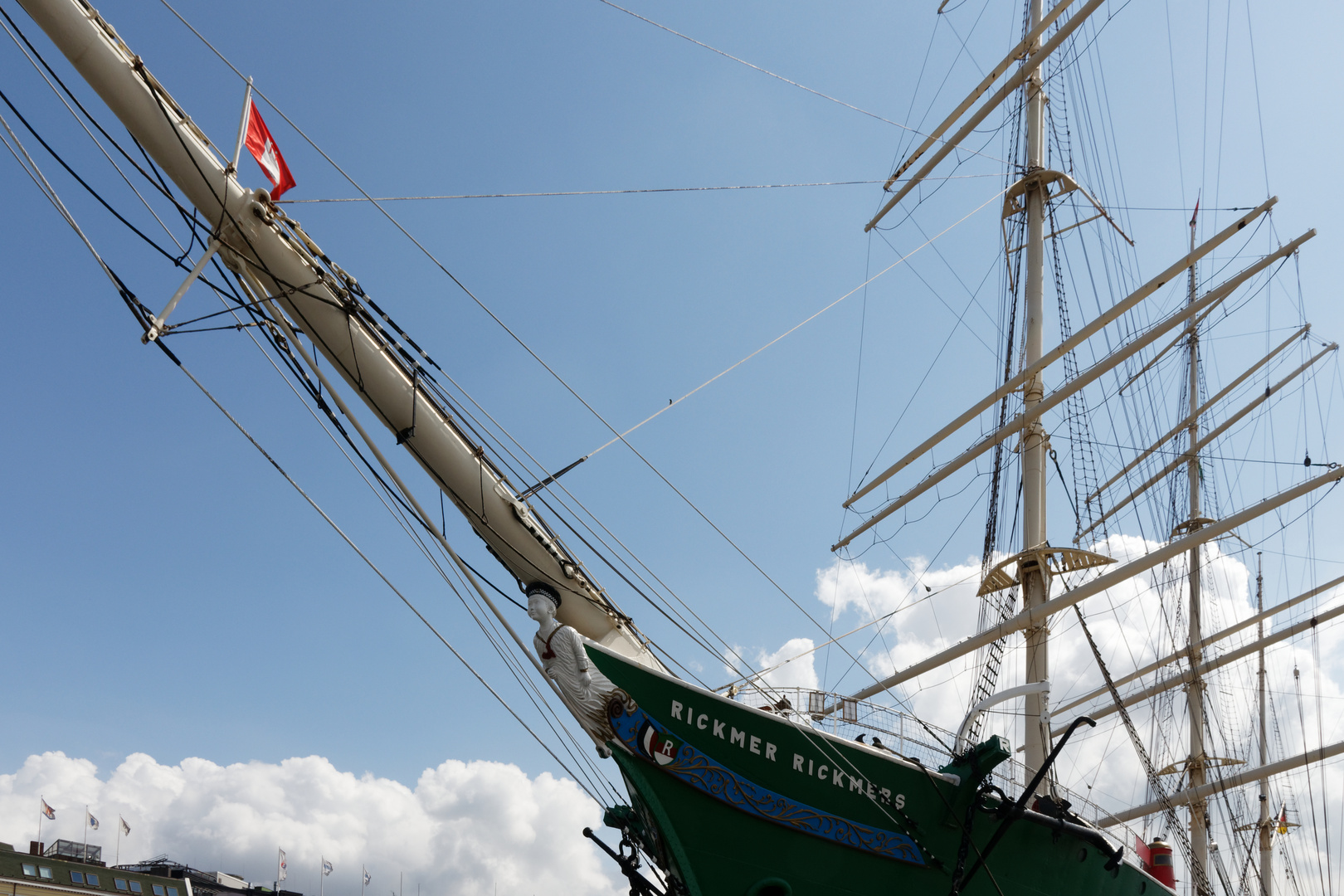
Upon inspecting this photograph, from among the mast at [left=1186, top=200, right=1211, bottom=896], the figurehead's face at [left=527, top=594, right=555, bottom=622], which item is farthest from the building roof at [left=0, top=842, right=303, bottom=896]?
the mast at [left=1186, top=200, right=1211, bottom=896]

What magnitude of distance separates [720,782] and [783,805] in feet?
2.54

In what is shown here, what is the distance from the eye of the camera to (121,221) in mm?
8828

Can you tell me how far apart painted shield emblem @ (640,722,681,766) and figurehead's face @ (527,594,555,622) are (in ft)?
4.93

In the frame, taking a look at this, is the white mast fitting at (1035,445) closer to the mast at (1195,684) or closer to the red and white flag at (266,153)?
the mast at (1195,684)

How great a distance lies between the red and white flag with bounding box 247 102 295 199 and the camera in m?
9.34

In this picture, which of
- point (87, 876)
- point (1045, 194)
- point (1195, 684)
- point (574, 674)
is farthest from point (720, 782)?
point (87, 876)

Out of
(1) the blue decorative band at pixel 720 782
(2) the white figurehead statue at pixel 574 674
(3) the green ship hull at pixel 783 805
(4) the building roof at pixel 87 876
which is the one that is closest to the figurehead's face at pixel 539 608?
(2) the white figurehead statue at pixel 574 674

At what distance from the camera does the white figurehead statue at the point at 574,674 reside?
1030 cm

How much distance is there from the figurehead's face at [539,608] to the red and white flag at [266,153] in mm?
4667

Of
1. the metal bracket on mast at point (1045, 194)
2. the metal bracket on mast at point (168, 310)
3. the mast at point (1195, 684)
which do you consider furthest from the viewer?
the mast at point (1195, 684)

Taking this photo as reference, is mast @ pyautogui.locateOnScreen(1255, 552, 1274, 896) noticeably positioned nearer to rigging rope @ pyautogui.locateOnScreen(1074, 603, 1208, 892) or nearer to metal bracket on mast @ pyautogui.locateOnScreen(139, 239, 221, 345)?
rigging rope @ pyautogui.locateOnScreen(1074, 603, 1208, 892)

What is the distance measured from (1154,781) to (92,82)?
19278 millimetres

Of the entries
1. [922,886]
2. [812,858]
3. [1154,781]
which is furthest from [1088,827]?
[1154,781]

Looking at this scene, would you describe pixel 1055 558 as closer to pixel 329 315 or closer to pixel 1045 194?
pixel 1045 194
